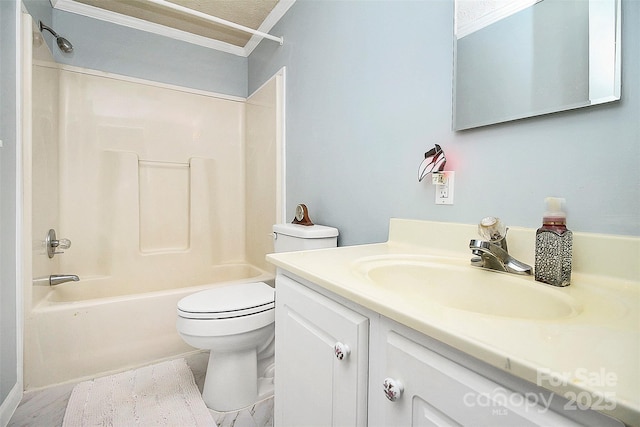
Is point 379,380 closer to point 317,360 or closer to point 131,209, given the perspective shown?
point 317,360

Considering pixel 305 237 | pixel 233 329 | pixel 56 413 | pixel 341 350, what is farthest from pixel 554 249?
pixel 56 413

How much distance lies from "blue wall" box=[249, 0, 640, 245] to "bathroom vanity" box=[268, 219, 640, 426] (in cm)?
11

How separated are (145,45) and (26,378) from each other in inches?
90.4

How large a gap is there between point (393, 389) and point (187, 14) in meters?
2.66

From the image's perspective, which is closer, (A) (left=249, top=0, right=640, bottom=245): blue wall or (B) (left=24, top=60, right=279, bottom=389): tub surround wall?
(A) (left=249, top=0, right=640, bottom=245): blue wall

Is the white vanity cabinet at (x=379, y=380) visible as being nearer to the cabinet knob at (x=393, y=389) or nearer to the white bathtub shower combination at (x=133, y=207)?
the cabinet knob at (x=393, y=389)

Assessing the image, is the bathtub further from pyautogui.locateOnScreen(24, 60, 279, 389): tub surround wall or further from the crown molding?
the crown molding

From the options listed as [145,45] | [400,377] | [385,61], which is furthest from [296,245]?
[145,45]

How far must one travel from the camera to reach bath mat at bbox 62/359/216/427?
1321mm

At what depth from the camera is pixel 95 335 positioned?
65.2 inches

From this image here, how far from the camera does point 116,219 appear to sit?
2.31m

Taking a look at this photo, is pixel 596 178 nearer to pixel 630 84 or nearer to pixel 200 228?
pixel 630 84

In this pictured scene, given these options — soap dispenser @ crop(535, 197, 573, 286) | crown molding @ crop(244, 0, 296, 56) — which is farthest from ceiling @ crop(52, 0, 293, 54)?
soap dispenser @ crop(535, 197, 573, 286)

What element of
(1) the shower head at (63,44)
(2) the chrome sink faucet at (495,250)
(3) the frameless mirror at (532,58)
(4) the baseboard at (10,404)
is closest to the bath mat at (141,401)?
(4) the baseboard at (10,404)
